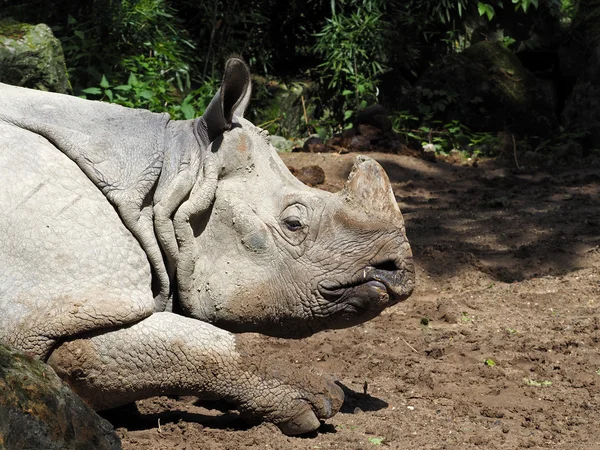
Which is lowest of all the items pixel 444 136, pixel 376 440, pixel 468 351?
pixel 444 136

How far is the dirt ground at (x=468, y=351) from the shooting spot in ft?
13.2

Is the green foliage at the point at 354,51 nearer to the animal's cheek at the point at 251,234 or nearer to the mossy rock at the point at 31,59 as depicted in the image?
the mossy rock at the point at 31,59

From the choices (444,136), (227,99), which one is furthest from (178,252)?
(444,136)

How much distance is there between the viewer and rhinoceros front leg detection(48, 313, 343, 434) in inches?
141

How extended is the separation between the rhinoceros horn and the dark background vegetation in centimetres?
550

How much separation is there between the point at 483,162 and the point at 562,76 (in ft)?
10.6

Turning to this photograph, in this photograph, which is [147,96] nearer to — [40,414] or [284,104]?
[284,104]

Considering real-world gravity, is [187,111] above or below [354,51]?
below

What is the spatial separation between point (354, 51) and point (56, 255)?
9.28 metres

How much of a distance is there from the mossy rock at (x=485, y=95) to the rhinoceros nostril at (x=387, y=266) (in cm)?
847

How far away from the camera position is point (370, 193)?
3.92 metres

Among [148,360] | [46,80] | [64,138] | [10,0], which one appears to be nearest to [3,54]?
[46,80]

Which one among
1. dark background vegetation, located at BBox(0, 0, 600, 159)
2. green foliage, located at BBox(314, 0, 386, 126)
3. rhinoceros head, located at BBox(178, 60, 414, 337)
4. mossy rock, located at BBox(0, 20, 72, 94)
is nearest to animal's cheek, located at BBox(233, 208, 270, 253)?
rhinoceros head, located at BBox(178, 60, 414, 337)

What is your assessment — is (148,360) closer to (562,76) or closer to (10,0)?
(10,0)
